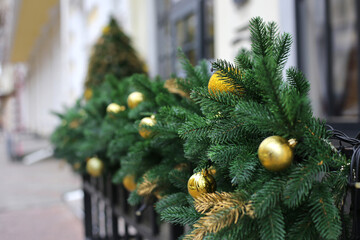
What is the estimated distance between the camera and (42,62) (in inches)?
621

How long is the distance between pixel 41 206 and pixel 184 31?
3.51 metres

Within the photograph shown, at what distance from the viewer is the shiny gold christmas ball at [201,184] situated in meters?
0.79

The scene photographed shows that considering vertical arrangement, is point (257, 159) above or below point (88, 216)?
above

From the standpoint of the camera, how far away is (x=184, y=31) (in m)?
3.95

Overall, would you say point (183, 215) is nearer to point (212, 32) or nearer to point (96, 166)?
point (96, 166)

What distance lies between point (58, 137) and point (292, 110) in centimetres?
203

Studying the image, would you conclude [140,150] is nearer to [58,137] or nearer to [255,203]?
[255,203]

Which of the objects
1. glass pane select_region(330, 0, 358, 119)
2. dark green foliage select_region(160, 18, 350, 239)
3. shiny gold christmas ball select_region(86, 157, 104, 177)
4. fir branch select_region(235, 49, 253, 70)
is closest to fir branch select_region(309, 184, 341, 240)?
dark green foliage select_region(160, 18, 350, 239)

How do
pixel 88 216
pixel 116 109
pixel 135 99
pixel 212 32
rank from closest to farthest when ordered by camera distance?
pixel 135 99, pixel 116 109, pixel 88 216, pixel 212 32

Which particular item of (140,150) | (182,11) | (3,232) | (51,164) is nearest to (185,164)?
(140,150)

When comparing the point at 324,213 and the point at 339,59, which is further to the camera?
the point at 339,59

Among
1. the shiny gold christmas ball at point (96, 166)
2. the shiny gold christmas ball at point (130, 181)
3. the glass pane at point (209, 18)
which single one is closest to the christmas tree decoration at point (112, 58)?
the glass pane at point (209, 18)

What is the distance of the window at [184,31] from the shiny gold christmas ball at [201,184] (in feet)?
7.60

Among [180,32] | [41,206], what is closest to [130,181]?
[180,32]
